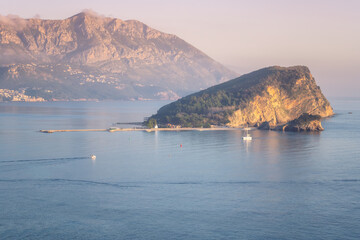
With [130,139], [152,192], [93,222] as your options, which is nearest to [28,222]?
[93,222]

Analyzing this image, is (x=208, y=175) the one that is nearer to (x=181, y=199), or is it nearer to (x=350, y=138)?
(x=181, y=199)

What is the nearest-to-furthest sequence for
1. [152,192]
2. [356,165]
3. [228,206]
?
[228,206] < [152,192] < [356,165]

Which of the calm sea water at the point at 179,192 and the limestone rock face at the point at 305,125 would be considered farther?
the limestone rock face at the point at 305,125

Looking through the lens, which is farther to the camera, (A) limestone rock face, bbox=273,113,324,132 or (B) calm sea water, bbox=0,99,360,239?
(A) limestone rock face, bbox=273,113,324,132

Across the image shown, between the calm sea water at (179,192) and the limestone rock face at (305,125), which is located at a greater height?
the limestone rock face at (305,125)

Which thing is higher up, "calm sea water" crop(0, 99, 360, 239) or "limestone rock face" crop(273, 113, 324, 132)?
"limestone rock face" crop(273, 113, 324, 132)

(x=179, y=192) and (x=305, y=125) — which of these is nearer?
(x=179, y=192)

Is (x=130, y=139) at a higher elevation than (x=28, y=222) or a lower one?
higher

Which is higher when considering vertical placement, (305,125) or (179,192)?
(305,125)
